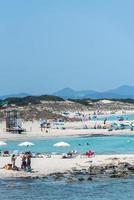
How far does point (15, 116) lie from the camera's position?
8544cm

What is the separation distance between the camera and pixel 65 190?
33.7 meters

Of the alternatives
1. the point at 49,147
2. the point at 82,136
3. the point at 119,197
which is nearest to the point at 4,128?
the point at 82,136

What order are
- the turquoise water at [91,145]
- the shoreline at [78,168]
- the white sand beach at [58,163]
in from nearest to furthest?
the shoreline at [78,168] → the white sand beach at [58,163] → the turquoise water at [91,145]

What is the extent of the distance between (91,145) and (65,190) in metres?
29.8

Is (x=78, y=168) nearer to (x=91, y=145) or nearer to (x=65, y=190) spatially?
(x=65, y=190)

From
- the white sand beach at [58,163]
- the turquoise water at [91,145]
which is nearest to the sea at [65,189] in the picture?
the white sand beach at [58,163]

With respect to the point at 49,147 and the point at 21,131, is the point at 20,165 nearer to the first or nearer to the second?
the point at 49,147

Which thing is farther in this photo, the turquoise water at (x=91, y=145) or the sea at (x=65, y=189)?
the turquoise water at (x=91, y=145)

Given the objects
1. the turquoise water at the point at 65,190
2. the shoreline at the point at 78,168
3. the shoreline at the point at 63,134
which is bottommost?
the turquoise water at the point at 65,190

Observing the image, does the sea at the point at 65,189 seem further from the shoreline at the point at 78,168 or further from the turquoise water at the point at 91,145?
the turquoise water at the point at 91,145

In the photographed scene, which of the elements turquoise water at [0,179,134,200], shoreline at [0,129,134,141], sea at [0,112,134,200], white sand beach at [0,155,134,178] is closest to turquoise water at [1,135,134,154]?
shoreline at [0,129,134,141]

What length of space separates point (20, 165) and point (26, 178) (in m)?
5.71

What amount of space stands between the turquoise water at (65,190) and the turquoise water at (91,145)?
18838mm

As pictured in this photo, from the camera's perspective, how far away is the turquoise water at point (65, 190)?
31781 millimetres
